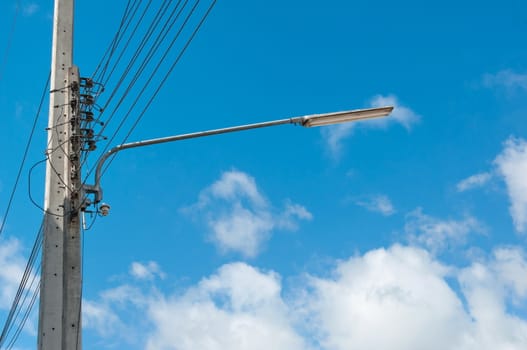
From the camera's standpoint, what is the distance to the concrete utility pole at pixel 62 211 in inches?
480

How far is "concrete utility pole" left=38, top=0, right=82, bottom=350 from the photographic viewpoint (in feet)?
40.0

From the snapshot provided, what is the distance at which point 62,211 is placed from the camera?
13.9m

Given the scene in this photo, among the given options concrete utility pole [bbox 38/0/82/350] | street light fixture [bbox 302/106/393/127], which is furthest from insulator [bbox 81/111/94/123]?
street light fixture [bbox 302/106/393/127]

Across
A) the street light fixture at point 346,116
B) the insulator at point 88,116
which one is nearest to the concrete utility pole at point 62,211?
the insulator at point 88,116

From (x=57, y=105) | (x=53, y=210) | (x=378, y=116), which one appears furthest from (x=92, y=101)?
(x=378, y=116)

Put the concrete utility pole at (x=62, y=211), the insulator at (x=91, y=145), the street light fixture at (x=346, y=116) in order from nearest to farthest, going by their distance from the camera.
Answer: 1. the street light fixture at (x=346, y=116)
2. the concrete utility pole at (x=62, y=211)
3. the insulator at (x=91, y=145)

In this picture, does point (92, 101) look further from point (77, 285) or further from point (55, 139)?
point (77, 285)

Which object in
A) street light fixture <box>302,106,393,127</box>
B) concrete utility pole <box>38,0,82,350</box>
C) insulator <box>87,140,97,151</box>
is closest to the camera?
street light fixture <box>302,106,393,127</box>

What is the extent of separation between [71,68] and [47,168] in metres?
2.25

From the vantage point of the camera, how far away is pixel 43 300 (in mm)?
13156

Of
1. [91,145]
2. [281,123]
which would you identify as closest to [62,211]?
[91,145]

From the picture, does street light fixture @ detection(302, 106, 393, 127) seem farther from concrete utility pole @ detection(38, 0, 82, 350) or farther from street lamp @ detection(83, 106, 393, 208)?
concrete utility pole @ detection(38, 0, 82, 350)

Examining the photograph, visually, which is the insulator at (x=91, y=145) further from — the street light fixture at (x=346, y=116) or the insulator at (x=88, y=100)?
the street light fixture at (x=346, y=116)

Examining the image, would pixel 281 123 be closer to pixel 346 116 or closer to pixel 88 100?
pixel 346 116
